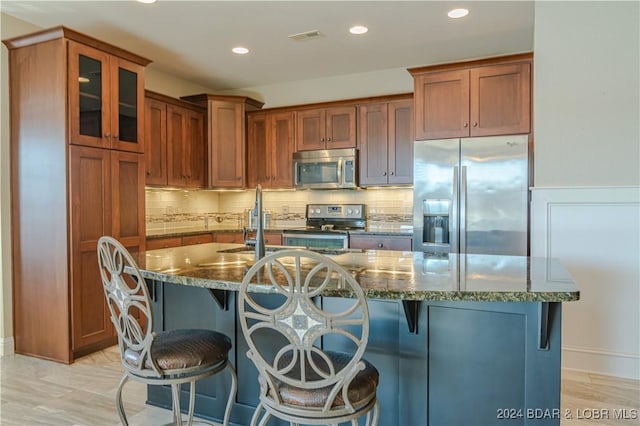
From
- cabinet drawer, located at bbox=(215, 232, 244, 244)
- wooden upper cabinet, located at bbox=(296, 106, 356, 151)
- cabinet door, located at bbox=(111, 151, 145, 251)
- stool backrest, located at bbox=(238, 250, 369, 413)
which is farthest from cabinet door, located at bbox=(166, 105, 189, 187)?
stool backrest, located at bbox=(238, 250, 369, 413)

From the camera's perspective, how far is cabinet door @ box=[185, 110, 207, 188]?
4.99m

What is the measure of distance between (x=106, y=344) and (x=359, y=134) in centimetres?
321

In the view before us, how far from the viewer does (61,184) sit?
3.23 meters

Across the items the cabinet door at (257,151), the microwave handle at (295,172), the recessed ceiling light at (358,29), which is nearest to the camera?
the recessed ceiling light at (358,29)

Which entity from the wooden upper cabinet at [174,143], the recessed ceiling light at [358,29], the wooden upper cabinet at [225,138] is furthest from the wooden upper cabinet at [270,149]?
the recessed ceiling light at [358,29]

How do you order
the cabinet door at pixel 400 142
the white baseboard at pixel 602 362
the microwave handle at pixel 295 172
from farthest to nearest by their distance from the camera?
1. the microwave handle at pixel 295 172
2. the cabinet door at pixel 400 142
3. the white baseboard at pixel 602 362

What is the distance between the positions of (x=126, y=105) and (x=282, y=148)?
193 centimetres

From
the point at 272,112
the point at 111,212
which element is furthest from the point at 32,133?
the point at 272,112

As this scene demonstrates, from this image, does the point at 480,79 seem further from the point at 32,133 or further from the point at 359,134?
the point at 32,133

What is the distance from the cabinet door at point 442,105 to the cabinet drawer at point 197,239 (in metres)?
2.60

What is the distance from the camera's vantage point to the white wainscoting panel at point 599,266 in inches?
117

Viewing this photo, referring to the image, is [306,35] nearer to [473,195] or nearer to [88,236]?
[473,195]

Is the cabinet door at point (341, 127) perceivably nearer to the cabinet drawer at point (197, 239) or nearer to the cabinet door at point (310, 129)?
the cabinet door at point (310, 129)

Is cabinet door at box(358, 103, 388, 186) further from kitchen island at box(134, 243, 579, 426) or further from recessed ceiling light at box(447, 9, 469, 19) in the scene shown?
kitchen island at box(134, 243, 579, 426)
